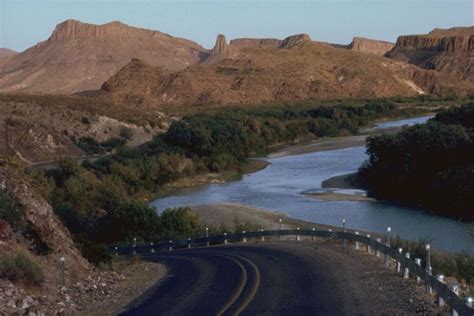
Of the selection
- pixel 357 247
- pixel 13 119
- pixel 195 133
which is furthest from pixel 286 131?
pixel 357 247

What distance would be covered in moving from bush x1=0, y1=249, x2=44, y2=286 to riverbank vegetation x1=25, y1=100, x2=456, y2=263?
4130 millimetres

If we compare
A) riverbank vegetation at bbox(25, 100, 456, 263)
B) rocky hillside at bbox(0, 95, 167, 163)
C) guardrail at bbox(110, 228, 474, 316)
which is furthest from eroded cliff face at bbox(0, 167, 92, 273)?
rocky hillside at bbox(0, 95, 167, 163)

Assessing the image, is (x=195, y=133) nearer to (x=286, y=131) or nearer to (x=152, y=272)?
(x=286, y=131)

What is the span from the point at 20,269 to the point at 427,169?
1601 inches

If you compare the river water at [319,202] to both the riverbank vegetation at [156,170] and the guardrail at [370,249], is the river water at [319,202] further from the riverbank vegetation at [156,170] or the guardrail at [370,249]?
the guardrail at [370,249]

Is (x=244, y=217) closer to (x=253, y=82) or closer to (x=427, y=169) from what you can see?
(x=427, y=169)

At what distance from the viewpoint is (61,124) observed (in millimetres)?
80500

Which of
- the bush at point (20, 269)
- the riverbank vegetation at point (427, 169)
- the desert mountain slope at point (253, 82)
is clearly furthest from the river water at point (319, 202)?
the desert mountain slope at point (253, 82)

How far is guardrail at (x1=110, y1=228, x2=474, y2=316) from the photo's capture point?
442 inches

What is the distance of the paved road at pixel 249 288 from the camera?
42.8ft

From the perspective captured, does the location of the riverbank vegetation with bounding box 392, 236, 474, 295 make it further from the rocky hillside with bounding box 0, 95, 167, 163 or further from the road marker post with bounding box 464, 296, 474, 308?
the rocky hillside with bounding box 0, 95, 167, 163

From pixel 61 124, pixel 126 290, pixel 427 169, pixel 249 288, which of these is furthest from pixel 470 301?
pixel 61 124

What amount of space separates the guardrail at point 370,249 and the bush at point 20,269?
6.61m

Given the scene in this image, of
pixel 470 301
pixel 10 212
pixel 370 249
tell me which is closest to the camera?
pixel 470 301
